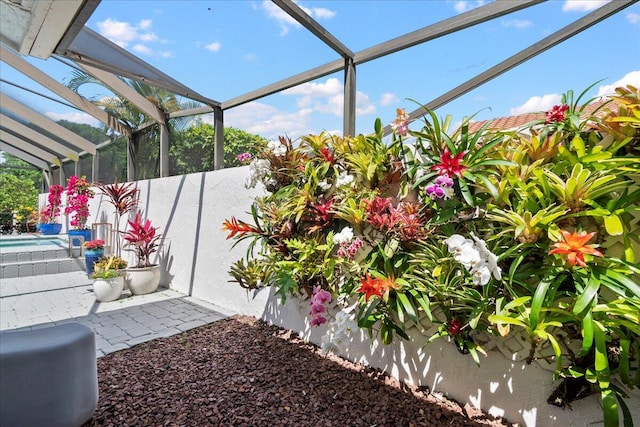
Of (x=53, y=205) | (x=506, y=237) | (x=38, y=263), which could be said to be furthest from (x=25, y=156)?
(x=506, y=237)

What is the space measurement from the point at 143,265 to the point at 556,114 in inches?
224

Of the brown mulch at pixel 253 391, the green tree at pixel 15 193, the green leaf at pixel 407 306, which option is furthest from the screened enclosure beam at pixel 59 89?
the green tree at pixel 15 193

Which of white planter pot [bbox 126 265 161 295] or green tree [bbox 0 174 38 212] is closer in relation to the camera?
white planter pot [bbox 126 265 161 295]

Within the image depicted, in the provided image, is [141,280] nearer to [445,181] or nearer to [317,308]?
[317,308]

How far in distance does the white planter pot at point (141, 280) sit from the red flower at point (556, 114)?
5376 mm

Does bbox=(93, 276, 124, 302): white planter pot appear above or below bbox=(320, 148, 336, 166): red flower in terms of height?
below

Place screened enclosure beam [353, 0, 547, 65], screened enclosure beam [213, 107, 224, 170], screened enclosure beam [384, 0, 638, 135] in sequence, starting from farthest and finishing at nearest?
screened enclosure beam [213, 107, 224, 170] < screened enclosure beam [384, 0, 638, 135] < screened enclosure beam [353, 0, 547, 65]

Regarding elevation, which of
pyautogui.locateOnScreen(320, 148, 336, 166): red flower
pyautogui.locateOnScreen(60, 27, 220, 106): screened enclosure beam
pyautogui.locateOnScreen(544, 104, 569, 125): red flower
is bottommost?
pyautogui.locateOnScreen(320, 148, 336, 166): red flower

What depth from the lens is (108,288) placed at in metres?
4.66

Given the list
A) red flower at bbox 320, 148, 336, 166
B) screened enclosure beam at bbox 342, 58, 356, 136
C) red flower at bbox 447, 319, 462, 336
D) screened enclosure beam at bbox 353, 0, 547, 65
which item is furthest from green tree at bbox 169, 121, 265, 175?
red flower at bbox 447, 319, 462, 336

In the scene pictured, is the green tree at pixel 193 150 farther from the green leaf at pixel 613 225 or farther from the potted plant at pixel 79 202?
the green leaf at pixel 613 225

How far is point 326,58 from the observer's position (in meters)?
3.60

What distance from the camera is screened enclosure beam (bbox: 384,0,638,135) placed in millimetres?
2537

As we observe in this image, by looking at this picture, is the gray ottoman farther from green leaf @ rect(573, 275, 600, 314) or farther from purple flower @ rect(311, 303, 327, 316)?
green leaf @ rect(573, 275, 600, 314)
